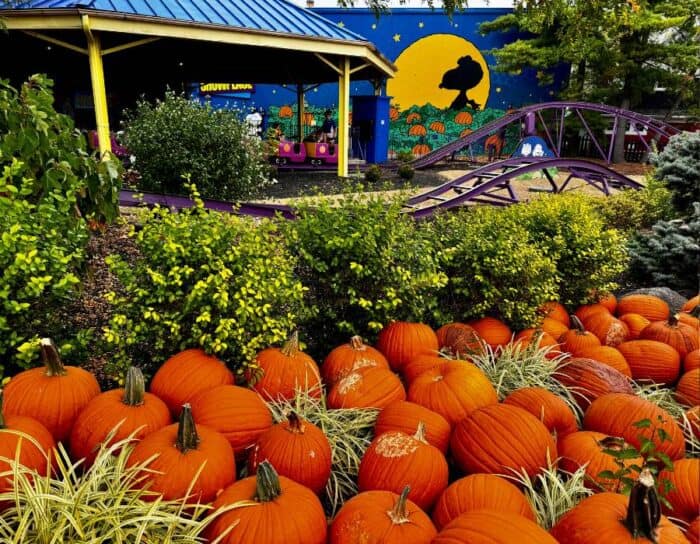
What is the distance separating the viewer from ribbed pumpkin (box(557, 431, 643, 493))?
2.06 metres

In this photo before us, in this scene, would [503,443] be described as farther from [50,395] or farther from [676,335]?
[676,335]

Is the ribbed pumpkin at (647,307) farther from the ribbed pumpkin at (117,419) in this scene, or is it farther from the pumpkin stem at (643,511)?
the ribbed pumpkin at (117,419)

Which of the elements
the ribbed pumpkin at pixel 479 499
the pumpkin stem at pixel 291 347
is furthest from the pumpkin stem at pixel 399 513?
the pumpkin stem at pixel 291 347

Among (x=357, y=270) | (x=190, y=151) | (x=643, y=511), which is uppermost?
(x=190, y=151)

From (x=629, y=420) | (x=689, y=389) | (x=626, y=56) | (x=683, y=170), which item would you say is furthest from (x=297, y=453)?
(x=626, y=56)

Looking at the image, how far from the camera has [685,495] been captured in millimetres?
2021

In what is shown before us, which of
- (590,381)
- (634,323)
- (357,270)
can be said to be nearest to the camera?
(590,381)

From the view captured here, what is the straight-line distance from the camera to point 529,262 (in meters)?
3.84

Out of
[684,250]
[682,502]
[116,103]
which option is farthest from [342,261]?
[116,103]

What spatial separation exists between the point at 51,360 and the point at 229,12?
1064 cm

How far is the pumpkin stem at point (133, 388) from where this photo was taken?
85.4 inches

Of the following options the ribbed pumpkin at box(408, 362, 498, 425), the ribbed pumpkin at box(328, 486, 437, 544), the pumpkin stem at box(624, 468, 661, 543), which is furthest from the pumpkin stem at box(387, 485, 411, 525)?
the ribbed pumpkin at box(408, 362, 498, 425)

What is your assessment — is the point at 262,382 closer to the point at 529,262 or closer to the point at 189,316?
the point at 189,316

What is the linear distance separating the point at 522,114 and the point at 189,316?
16456mm
